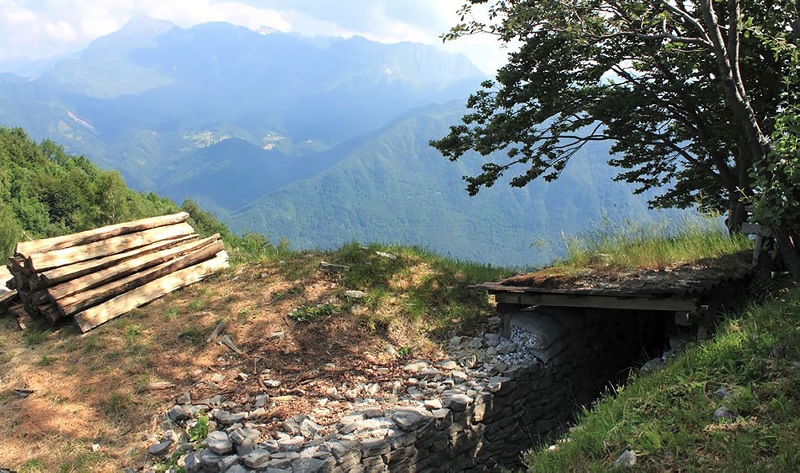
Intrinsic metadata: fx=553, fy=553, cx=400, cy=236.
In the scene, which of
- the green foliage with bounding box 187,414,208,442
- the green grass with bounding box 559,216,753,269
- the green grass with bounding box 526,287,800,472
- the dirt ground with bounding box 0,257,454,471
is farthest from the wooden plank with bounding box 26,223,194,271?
the green grass with bounding box 526,287,800,472

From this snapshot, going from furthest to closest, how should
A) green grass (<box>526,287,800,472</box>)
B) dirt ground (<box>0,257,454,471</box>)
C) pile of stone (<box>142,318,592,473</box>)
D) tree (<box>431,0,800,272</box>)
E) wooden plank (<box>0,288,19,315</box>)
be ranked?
1. wooden plank (<box>0,288,19,315</box>)
2. tree (<box>431,0,800,272</box>)
3. dirt ground (<box>0,257,454,471</box>)
4. pile of stone (<box>142,318,592,473</box>)
5. green grass (<box>526,287,800,472</box>)

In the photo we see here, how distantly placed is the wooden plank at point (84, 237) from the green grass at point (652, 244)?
7.44 meters

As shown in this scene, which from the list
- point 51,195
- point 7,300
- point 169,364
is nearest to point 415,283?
point 169,364

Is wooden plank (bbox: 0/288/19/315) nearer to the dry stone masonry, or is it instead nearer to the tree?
the dry stone masonry

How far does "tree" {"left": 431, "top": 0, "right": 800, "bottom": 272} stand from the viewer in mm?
8000

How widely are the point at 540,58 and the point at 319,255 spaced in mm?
5269

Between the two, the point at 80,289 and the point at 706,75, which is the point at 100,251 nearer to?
the point at 80,289

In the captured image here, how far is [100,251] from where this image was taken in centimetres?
918

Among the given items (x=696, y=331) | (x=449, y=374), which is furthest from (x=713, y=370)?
(x=449, y=374)

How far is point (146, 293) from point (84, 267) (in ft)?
3.30

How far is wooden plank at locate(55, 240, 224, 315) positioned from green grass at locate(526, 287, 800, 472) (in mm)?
6920

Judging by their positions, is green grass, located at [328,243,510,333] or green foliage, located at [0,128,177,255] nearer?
green grass, located at [328,243,510,333]

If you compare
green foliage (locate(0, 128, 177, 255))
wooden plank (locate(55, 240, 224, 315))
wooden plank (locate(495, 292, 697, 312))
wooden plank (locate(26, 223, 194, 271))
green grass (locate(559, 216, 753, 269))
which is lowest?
wooden plank (locate(495, 292, 697, 312))

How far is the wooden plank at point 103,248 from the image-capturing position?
836cm
